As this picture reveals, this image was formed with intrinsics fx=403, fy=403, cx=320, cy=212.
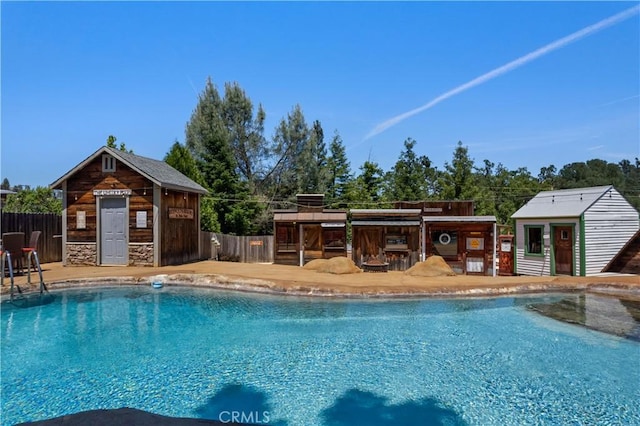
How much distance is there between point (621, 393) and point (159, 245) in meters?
→ 14.0

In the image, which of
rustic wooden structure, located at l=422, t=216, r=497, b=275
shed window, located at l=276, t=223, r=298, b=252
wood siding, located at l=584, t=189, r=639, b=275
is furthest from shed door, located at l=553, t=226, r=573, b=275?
shed window, located at l=276, t=223, r=298, b=252

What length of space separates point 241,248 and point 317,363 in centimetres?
1367

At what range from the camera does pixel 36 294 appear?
1051cm

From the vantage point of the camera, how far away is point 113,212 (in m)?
15.4

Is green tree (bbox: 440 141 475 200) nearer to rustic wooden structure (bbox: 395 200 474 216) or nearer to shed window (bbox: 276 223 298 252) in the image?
rustic wooden structure (bbox: 395 200 474 216)

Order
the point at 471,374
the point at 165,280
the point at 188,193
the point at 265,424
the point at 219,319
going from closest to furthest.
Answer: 1. the point at 265,424
2. the point at 471,374
3. the point at 219,319
4. the point at 165,280
5. the point at 188,193

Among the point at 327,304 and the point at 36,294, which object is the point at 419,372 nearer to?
the point at 327,304

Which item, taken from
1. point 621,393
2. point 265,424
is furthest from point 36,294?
point 621,393

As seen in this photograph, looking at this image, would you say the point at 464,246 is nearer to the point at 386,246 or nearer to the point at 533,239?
the point at 533,239

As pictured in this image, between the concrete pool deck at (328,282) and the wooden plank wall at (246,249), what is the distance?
492 centimetres

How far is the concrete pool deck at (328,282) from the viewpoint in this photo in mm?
11309

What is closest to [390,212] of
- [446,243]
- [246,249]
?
[446,243]

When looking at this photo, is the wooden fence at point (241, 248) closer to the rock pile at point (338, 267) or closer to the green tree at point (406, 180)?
the rock pile at point (338, 267)

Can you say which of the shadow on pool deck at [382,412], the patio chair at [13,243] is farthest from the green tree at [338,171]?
the shadow on pool deck at [382,412]
